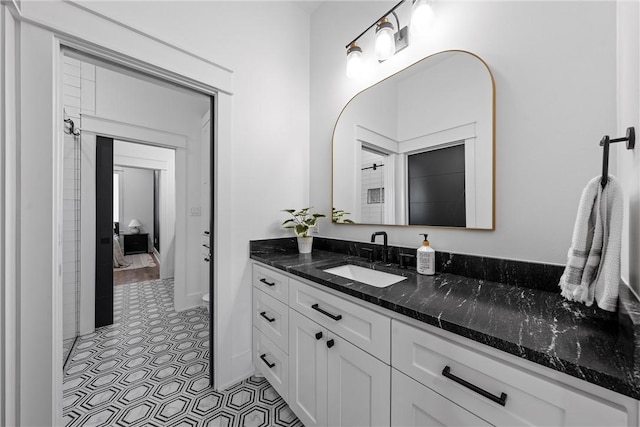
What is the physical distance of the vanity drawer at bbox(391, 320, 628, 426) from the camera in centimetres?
50

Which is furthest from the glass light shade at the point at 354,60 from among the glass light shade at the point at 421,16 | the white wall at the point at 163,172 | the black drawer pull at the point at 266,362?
the white wall at the point at 163,172

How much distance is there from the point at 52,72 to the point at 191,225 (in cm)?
207

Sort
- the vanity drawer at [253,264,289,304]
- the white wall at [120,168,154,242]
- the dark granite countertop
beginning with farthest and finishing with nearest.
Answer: the white wall at [120,168,154,242] → the vanity drawer at [253,264,289,304] → the dark granite countertop

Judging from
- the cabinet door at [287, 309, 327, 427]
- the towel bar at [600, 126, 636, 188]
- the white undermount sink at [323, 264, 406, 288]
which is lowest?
the cabinet door at [287, 309, 327, 427]

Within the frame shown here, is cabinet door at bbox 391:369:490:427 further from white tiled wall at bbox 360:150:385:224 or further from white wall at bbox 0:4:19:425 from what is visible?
white wall at bbox 0:4:19:425

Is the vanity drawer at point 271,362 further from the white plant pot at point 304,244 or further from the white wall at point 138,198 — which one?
the white wall at point 138,198

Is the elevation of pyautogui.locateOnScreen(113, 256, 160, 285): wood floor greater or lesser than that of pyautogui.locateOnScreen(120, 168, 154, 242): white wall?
lesser

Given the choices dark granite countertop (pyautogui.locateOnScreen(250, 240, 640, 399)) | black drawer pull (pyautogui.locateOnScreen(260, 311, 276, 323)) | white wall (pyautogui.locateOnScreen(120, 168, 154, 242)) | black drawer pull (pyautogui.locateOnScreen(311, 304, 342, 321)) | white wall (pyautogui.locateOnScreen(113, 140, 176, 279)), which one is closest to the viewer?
dark granite countertop (pyautogui.locateOnScreen(250, 240, 640, 399))

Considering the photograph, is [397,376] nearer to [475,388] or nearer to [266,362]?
[475,388]

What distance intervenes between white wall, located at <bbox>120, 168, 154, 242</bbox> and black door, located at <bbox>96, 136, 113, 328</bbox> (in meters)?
4.47

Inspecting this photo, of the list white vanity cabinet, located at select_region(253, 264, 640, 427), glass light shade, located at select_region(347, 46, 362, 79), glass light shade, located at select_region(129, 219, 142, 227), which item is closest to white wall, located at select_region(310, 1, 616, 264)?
glass light shade, located at select_region(347, 46, 362, 79)

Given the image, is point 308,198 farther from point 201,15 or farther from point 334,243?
point 201,15

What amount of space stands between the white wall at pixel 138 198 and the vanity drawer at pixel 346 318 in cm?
661

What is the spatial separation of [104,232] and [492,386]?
3097mm
